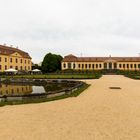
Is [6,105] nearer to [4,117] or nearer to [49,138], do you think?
[4,117]

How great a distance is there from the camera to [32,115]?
854 centimetres

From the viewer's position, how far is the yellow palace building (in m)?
61.1

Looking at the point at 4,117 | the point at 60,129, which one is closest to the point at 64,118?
the point at 60,129

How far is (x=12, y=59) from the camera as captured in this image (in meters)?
64.6

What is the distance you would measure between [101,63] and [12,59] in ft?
100

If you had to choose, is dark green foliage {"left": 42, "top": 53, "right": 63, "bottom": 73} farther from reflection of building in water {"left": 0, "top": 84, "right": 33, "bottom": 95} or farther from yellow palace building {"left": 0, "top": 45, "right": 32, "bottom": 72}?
reflection of building in water {"left": 0, "top": 84, "right": 33, "bottom": 95}

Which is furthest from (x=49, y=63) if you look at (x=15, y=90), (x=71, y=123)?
(x=71, y=123)

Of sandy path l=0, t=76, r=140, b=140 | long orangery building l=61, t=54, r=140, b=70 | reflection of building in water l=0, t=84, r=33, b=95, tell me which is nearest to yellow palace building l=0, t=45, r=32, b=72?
long orangery building l=61, t=54, r=140, b=70

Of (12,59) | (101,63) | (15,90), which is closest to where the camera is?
(15,90)

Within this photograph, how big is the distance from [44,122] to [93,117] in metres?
1.83

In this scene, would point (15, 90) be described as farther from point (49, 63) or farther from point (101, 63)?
point (101, 63)

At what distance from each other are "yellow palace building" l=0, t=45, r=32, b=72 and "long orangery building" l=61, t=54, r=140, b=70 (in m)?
13.7

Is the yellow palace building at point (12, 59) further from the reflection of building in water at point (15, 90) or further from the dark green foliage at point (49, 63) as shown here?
the reflection of building in water at point (15, 90)

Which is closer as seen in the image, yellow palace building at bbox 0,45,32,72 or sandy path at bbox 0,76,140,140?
sandy path at bbox 0,76,140,140
